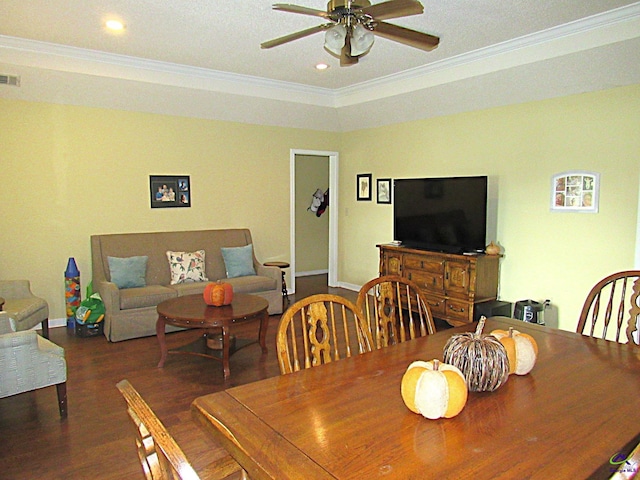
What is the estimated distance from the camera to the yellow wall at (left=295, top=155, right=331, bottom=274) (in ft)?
27.0

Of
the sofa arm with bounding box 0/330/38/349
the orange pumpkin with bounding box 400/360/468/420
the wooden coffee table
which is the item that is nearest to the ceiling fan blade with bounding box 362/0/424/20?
the orange pumpkin with bounding box 400/360/468/420

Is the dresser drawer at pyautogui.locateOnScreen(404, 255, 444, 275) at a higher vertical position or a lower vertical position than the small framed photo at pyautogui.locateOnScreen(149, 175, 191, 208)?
lower

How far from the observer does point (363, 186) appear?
6.96 metres

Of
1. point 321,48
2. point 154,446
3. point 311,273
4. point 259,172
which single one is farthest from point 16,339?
point 311,273

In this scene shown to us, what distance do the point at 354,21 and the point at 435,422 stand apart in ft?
6.67

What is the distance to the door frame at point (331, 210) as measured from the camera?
6.84 m

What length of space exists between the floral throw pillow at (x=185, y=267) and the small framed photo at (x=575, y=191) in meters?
3.94

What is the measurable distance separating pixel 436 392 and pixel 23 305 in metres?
4.19

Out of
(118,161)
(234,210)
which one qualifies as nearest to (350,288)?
(234,210)

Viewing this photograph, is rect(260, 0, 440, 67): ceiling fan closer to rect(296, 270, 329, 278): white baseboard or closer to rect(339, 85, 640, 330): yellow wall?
rect(339, 85, 640, 330): yellow wall

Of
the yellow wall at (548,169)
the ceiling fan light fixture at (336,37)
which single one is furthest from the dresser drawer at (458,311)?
the ceiling fan light fixture at (336,37)

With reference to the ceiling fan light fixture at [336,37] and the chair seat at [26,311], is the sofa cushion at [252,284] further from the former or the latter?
the ceiling fan light fixture at [336,37]

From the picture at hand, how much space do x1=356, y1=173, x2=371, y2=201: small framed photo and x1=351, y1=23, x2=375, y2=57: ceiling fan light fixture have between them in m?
4.25

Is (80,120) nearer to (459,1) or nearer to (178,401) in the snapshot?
(178,401)
